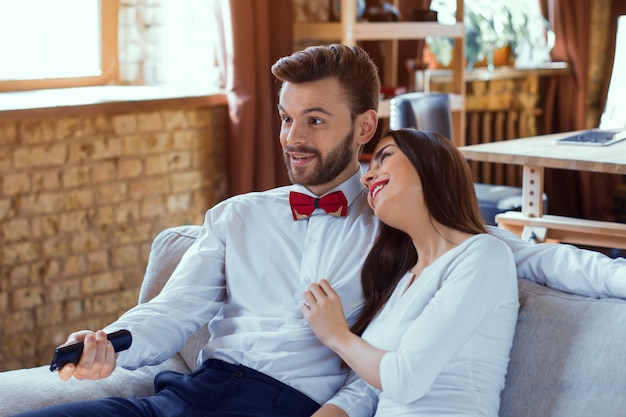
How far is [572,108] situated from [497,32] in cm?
86

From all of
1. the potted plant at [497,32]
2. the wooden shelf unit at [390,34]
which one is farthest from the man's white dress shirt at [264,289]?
the potted plant at [497,32]

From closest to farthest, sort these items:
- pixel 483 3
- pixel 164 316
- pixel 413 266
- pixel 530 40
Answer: pixel 413 266, pixel 164 316, pixel 483 3, pixel 530 40

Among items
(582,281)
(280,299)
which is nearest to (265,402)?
(280,299)

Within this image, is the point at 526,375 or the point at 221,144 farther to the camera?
the point at 221,144

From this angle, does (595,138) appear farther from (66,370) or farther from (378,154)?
(66,370)

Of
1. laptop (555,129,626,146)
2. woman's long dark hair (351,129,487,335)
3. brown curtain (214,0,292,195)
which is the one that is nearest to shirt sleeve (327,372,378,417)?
woman's long dark hair (351,129,487,335)

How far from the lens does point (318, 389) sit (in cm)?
209

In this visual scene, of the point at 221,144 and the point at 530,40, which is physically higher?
the point at 530,40

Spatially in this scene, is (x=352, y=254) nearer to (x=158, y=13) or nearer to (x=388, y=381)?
(x=388, y=381)

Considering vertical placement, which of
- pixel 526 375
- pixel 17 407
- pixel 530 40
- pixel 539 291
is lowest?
pixel 17 407

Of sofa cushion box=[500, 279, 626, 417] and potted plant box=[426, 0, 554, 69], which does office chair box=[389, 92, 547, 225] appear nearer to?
potted plant box=[426, 0, 554, 69]

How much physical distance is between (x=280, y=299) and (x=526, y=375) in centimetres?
61

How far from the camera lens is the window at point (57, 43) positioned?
13.8ft

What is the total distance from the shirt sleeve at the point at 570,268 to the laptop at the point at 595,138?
1.95 m
